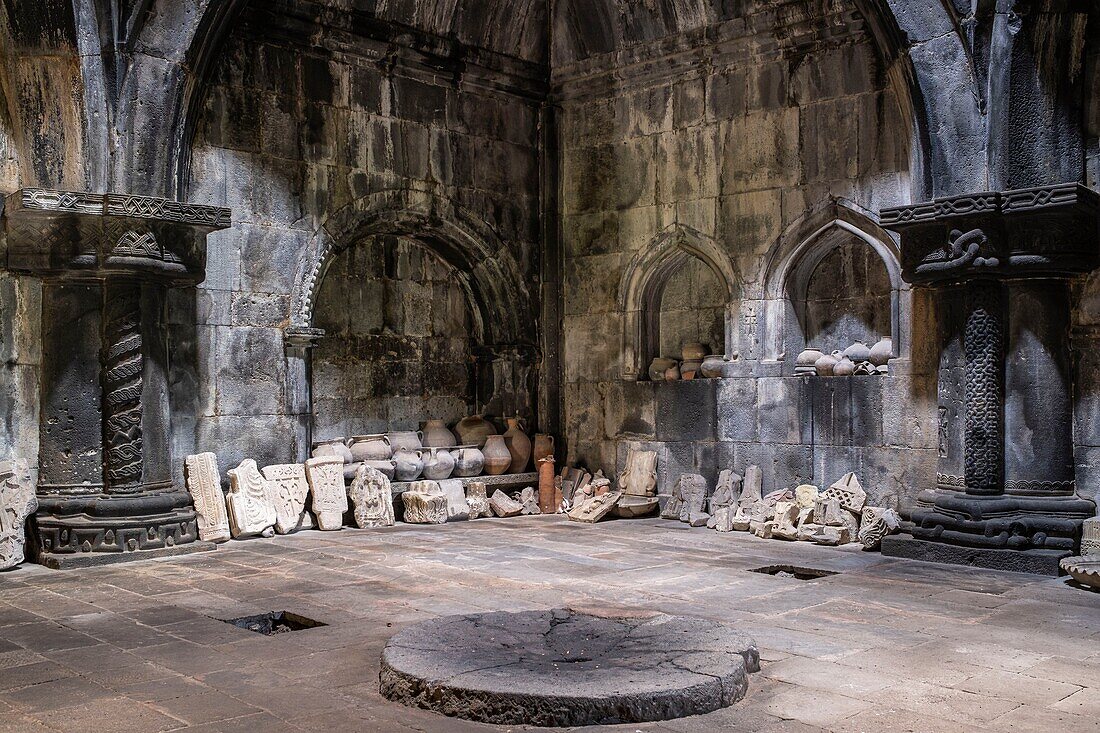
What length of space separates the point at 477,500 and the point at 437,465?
0.53 metres

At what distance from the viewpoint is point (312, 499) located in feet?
30.6

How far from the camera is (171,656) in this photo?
489 cm

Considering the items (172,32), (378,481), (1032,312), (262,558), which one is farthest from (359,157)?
(1032,312)

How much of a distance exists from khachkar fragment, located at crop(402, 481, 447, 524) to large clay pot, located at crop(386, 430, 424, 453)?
0.60m

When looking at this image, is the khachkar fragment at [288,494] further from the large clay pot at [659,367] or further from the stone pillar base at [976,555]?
the stone pillar base at [976,555]

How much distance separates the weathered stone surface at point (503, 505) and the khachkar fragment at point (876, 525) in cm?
353

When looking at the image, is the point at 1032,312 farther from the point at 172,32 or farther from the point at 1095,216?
the point at 172,32

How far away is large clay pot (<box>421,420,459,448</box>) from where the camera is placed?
10.8 meters

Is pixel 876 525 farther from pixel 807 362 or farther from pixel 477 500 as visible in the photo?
pixel 477 500

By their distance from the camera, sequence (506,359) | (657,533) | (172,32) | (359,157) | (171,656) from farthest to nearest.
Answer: (506,359), (359,157), (657,533), (172,32), (171,656)

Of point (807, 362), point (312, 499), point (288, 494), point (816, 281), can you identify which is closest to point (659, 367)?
point (807, 362)

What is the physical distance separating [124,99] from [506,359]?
493 cm

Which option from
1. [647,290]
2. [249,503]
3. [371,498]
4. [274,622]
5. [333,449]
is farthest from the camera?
[647,290]

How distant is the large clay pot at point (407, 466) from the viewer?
1006 cm
